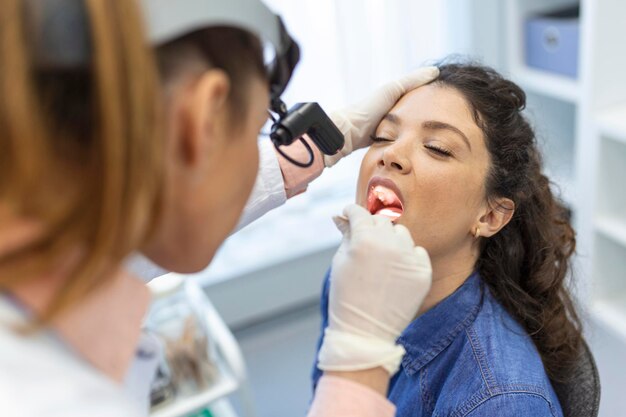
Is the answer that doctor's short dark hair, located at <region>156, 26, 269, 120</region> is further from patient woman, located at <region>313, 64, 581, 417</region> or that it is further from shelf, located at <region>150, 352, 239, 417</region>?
shelf, located at <region>150, 352, 239, 417</region>

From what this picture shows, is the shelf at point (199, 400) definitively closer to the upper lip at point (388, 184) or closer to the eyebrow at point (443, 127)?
the upper lip at point (388, 184)

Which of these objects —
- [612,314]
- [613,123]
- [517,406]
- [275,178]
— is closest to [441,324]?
[517,406]

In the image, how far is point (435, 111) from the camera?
1229mm

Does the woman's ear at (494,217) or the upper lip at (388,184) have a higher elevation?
the upper lip at (388,184)

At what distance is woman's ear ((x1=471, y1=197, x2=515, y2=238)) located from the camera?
123 cm

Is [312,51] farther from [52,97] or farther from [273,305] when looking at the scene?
[52,97]

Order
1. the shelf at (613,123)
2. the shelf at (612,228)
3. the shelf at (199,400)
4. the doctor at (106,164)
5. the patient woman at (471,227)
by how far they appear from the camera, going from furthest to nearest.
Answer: the shelf at (612,228) → the shelf at (613,123) → the shelf at (199,400) → the patient woman at (471,227) → the doctor at (106,164)

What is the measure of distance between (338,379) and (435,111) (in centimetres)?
61

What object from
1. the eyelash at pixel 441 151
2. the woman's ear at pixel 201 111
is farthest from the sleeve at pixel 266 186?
the woman's ear at pixel 201 111

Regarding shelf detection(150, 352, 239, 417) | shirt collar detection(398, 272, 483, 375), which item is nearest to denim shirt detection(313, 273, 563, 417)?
shirt collar detection(398, 272, 483, 375)

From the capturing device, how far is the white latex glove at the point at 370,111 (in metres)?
1.32

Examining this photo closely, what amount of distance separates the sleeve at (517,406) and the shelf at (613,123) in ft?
3.64

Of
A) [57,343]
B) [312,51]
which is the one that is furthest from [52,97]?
[312,51]

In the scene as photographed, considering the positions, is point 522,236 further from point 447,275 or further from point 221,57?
point 221,57
